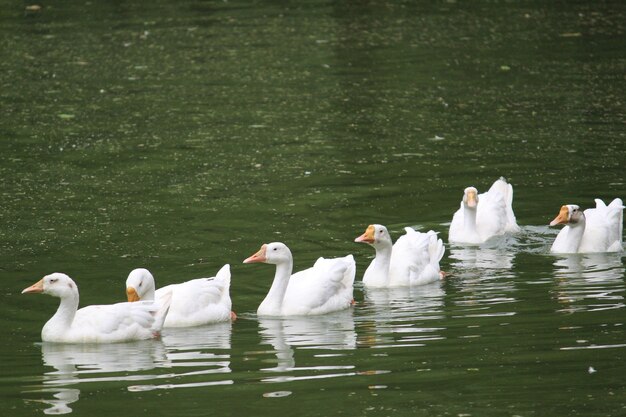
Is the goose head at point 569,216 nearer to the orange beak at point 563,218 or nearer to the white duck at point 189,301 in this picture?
the orange beak at point 563,218

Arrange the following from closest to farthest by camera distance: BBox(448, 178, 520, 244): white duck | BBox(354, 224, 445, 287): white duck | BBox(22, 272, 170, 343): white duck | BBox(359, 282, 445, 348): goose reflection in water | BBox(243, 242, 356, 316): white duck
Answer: BBox(359, 282, 445, 348): goose reflection in water
BBox(22, 272, 170, 343): white duck
BBox(243, 242, 356, 316): white duck
BBox(354, 224, 445, 287): white duck
BBox(448, 178, 520, 244): white duck

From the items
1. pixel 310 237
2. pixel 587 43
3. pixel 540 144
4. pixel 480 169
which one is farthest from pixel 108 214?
pixel 587 43

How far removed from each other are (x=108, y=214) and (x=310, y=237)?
2.85 meters

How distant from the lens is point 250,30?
3431 centimetres

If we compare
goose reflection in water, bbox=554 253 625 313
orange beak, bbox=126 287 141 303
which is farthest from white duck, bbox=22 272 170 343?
goose reflection in water, bbox=554 253 625 313

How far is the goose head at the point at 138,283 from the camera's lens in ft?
45.4

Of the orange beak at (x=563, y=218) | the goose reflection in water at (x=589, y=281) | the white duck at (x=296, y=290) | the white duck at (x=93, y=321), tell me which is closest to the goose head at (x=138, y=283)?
the white duck at (x=93, y=321)

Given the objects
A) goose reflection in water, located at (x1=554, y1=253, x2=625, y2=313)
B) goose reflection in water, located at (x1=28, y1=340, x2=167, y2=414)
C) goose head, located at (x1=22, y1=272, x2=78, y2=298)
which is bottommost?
goose reflection in water, located at (x1=554, y1=253, x2=625, y2=313)

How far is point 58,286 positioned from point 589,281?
227 inches

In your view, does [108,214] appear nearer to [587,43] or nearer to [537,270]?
[537,270]

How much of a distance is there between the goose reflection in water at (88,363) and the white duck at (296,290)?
59.1 inches

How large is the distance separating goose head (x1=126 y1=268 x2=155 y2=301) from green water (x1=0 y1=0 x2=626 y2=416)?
1.64 ft

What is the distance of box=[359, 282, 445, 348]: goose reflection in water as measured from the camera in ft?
42.4

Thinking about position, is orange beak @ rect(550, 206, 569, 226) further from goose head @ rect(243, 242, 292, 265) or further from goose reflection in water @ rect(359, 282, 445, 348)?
goose head @ rect(243, 242, 292, 265)
